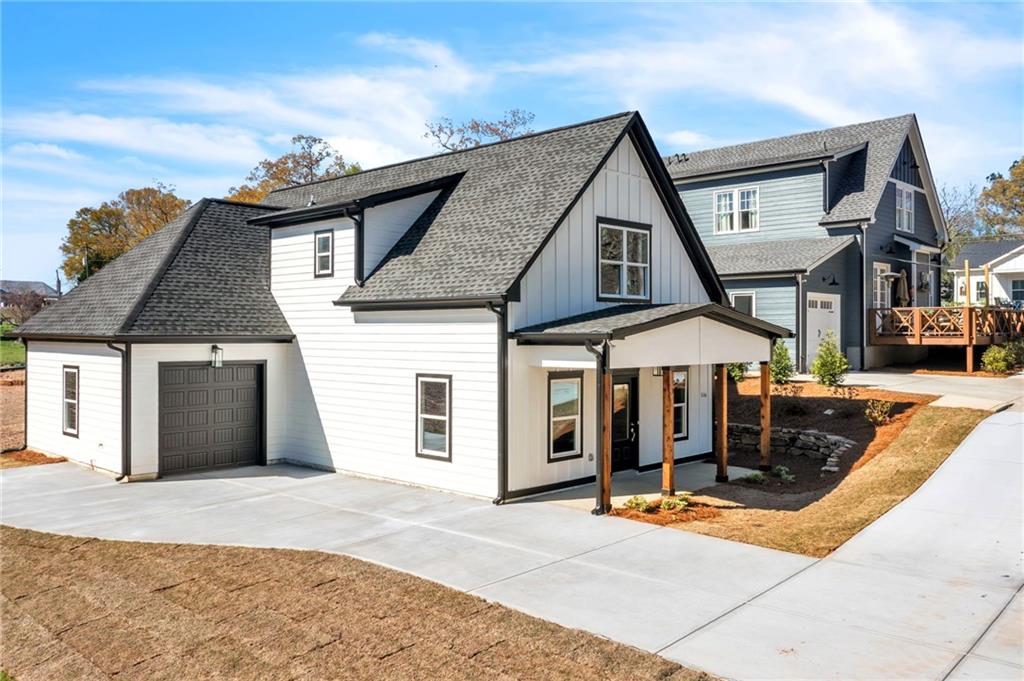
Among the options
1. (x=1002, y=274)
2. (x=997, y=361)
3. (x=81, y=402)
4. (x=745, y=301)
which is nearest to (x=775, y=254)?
(x=745, y=301)

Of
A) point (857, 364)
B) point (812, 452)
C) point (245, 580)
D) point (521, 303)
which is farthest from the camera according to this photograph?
point (857, 364)

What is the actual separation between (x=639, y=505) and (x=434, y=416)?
4058 millimetres

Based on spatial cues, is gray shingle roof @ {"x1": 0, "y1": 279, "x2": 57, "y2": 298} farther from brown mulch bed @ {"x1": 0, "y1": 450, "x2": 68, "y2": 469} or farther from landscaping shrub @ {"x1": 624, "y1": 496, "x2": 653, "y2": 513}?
landscaping shrub @ {"x1": 624, "y1": 496, "x2": 653, "y2": 513}

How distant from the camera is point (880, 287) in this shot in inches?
1049

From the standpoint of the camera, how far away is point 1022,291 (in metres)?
39.1

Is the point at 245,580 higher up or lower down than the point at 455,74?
lower down

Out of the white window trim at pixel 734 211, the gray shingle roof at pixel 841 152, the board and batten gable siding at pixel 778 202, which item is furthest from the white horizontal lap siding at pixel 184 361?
the white window trim at pixel 734 211

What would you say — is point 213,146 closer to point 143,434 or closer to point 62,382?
point 62,382

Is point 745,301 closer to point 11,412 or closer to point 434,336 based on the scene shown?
point 434,336

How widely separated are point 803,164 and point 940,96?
26.0 ft

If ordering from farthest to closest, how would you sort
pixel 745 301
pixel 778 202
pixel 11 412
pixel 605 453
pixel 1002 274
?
1. pixel 1002 274
2. pixel 778 202
3. pixel 745 301
4. pixel 11 412
5. pixel 605 453

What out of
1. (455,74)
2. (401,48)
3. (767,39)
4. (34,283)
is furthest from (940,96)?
(34,283)

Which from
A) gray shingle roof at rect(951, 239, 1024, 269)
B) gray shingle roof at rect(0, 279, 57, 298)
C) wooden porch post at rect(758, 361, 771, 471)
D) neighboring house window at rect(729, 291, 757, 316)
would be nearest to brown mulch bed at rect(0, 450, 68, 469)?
wooden porch post at rect(758, 361, 771, 471)

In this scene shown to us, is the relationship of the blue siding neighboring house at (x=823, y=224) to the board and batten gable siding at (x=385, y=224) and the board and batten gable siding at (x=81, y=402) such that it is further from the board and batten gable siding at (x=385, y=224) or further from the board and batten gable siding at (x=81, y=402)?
the board and batten gable siding at (x=81, y=402)
